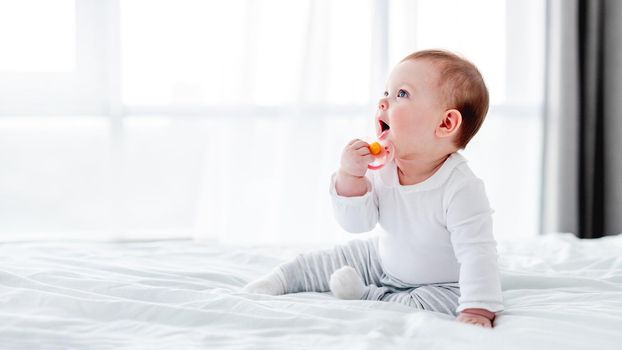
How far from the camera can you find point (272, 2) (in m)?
2.80

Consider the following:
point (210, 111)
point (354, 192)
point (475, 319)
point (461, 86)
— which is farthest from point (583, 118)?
point (475, 319)

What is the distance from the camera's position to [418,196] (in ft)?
4.62

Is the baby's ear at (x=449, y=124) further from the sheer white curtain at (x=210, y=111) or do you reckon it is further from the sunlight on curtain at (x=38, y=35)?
the sunlight on curtain at (x=38, y=35)

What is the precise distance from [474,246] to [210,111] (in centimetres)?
171

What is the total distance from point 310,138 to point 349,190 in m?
1.46

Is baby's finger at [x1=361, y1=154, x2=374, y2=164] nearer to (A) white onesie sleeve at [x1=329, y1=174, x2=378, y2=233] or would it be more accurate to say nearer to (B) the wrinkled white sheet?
(A) white onesie sleeve at [x1=329, y1=174, x2=378, y2=233]

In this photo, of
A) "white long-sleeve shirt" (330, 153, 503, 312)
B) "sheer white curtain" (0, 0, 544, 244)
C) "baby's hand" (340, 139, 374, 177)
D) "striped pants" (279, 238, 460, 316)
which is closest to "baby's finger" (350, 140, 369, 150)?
"baby's hand" (340, 139, 374, 177)

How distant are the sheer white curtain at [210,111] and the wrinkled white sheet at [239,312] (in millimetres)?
1213

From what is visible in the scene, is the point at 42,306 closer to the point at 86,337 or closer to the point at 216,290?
the point at 86,337

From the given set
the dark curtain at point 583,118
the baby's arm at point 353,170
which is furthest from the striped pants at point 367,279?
the dark curtain at point 583,118

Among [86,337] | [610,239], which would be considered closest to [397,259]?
[86,337]

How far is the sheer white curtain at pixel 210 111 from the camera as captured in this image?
110 inches

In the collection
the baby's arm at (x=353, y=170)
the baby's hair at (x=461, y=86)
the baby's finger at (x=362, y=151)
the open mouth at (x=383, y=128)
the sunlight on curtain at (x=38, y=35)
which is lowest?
the baby's arm at (x=353, y=170)

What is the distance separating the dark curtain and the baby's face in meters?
1.73
